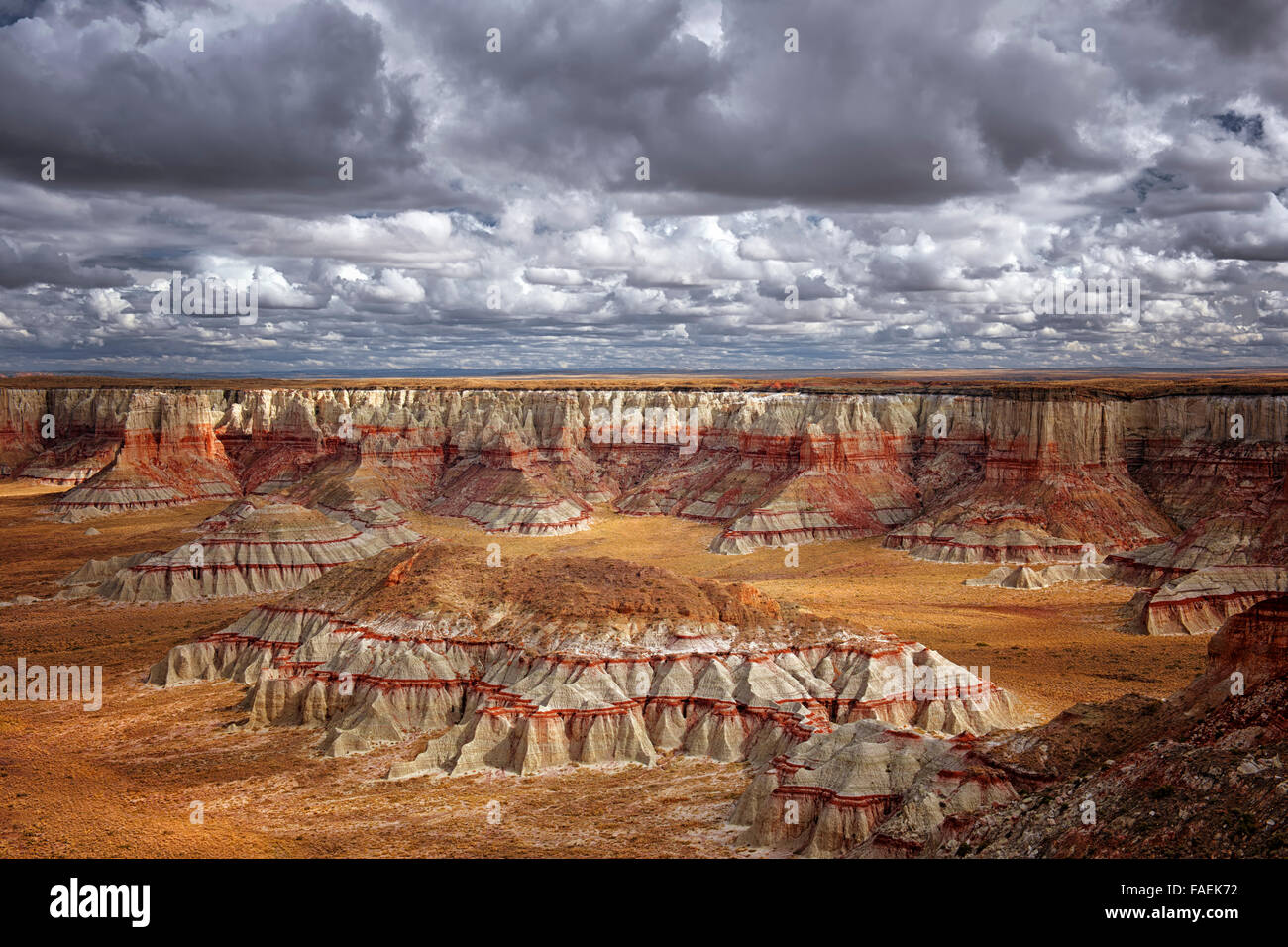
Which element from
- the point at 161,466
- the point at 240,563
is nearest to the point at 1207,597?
the point at 240,563

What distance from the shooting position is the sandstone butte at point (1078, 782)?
59.4 ft

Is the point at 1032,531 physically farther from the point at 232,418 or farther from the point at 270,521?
the point at 232,418

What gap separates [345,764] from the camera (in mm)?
37594

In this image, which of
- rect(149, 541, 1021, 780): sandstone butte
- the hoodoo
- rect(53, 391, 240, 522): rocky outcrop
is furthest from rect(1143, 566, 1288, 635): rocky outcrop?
rect(53, 391, 240, 522): rocky outcrop

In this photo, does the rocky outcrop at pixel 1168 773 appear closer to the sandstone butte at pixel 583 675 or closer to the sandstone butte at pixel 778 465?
the sandstone butte at pixel 583 675

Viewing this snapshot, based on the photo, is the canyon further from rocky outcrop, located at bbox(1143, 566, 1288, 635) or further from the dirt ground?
the dirt ground

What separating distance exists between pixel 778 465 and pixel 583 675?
72750mm

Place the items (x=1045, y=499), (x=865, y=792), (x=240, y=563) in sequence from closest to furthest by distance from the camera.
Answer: (x=865, y=792) < (x=240, y=563) < (x=1045, y=499)

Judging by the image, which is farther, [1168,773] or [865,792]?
[865,792]

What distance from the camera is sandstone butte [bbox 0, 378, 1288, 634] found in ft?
266

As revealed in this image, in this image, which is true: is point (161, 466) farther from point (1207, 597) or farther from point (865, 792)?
point (865, 792)

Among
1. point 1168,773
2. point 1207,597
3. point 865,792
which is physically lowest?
point 865,792

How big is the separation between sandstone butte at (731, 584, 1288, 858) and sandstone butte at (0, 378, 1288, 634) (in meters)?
36.4
